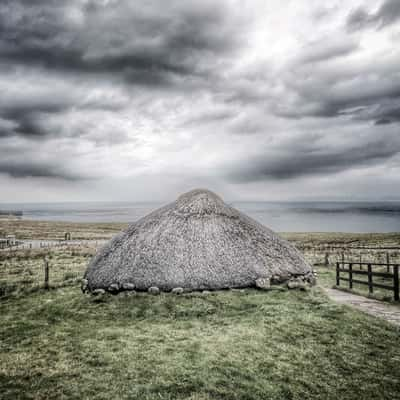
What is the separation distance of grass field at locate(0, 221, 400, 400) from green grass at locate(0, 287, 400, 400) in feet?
0.09

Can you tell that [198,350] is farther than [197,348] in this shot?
No

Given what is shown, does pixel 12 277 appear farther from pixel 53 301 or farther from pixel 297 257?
pixel 297 257

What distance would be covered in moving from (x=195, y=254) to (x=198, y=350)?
5.80m

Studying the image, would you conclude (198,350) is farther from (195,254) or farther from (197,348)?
(195,254)

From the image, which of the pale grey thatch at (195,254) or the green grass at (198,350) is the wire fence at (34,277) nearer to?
the pale grey thatch at (195,254)

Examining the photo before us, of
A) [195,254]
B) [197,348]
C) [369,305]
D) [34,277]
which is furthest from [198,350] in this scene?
[34,277]

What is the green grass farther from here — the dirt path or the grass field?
the dirt path

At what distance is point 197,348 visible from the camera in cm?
790

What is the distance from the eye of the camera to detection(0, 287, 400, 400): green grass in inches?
236

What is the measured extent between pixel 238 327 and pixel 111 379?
4.22 m

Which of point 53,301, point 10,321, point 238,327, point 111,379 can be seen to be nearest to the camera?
point 111,379

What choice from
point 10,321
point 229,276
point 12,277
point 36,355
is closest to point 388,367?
point 229,276

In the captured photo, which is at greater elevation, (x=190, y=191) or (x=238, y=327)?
(x=190, y=191)

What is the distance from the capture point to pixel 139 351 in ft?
25.6
